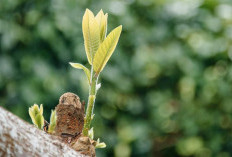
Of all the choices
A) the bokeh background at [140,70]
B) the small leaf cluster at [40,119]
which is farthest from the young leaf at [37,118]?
the bokeh background at [140,70]

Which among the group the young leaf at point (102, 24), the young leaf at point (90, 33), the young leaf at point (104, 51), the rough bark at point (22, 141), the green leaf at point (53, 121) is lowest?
the rough bark at point (22, 141)

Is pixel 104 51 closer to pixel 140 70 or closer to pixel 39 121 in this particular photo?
pixel 39 121

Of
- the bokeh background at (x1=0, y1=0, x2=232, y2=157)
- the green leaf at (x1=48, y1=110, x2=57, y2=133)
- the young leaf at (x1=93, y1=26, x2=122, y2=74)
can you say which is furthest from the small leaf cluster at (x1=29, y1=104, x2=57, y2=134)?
the bokeh background at (x1=0, y1=0, x2=232, y2=157)

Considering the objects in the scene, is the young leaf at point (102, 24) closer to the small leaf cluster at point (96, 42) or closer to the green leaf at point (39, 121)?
the small leaf cluster at point (96, 42)

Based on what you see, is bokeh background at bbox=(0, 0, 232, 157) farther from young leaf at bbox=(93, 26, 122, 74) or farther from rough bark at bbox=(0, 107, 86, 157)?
rough bark at bbox=(0, 107, 86, 157)

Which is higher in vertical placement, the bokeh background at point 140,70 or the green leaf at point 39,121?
the bokeh background at point 140,70

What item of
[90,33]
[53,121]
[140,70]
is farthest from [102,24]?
[140,70]

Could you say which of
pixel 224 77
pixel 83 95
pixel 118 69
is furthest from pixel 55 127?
pixel 224 77
